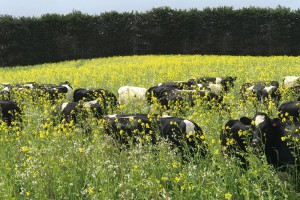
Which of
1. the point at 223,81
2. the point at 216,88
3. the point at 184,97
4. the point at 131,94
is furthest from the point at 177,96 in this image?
the point at 223,81

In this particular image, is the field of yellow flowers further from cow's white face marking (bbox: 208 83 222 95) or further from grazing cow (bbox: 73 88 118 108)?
cow's white face marking (bbox: 208 83 222 95)

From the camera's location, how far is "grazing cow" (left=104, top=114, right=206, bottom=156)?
20.8ft

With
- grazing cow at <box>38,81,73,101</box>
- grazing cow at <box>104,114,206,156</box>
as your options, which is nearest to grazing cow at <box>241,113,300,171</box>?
grazing cow at <box>104,114,206,156</box>

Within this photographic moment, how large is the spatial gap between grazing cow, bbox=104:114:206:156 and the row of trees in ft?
98.0

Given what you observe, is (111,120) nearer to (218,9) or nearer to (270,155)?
(270,155)

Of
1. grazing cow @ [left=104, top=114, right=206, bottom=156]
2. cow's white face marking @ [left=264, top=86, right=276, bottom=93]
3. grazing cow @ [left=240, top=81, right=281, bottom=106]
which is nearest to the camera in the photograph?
grazing cow @ [left=104, top=114, right=206, bottom=156]

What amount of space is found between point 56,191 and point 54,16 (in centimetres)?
3355

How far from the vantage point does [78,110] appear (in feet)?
28.6

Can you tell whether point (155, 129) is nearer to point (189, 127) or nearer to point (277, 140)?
point (189, 127)

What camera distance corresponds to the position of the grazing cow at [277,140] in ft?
18.8

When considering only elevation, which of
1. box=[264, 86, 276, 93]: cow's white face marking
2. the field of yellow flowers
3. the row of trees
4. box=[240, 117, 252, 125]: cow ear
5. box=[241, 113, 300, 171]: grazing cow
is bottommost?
the field of yellow flowers

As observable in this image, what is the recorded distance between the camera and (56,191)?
5.46 m

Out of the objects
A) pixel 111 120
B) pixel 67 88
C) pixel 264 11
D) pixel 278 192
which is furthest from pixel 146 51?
pixel 278 192

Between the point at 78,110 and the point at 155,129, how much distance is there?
102 inches
